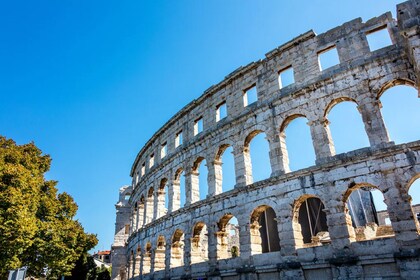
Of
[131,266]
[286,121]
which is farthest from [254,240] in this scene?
[131,266]

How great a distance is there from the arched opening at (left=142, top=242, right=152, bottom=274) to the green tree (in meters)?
3.60

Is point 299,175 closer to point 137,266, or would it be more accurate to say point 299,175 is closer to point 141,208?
point 137,266

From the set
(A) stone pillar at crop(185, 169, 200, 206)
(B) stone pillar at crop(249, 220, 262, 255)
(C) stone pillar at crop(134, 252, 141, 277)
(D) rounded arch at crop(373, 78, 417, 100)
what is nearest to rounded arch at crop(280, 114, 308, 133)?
(D) rounded arch at crop(373, 78, 417, 100)

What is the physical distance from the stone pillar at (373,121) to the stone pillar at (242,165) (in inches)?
175

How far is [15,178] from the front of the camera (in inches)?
502

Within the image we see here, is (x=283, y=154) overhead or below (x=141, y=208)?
below

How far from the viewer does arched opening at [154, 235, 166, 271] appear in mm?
15017

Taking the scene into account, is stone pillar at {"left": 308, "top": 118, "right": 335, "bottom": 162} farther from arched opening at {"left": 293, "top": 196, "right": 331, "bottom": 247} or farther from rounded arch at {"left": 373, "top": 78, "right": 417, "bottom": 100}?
arched opening at {"left": 293, "top": 196, "right": 331, "bottom": 247}

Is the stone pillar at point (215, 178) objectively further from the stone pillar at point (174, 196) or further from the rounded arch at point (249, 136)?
the stone pillar at point (174, 196)

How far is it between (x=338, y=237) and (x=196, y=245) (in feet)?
20.4

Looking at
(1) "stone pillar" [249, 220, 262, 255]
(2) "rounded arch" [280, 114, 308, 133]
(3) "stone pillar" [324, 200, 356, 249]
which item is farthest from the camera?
(2) "rounded arch" [280, 114, 308, 133]

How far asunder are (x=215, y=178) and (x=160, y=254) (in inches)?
219

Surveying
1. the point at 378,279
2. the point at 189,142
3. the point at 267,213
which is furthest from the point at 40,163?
the point at 378,279

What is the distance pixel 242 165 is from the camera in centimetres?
1185
